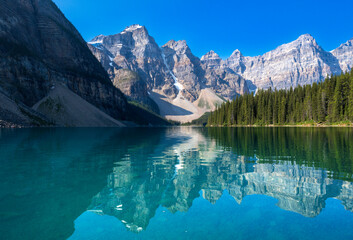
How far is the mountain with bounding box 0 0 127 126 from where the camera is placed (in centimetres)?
9725

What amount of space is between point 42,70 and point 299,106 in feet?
491

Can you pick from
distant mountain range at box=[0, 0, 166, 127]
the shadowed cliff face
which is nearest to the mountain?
distant mountain range at box=[0, 0, 166, 127]

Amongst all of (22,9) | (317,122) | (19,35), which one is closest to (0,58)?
(19,35)

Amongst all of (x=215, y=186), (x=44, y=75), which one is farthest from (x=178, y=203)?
(x=44, y=75)

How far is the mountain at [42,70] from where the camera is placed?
319ft

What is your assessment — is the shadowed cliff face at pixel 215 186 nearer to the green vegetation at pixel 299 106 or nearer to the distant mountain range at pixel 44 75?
the green vegetation at pixel 299 106

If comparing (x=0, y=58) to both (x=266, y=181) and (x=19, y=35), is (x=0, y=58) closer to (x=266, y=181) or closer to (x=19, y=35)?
(x=19, y=35)

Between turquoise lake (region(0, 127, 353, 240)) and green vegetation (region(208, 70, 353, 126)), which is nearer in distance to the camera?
turquoise lake (region(0, 127, 353, 240))

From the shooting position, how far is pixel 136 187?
33.7ft

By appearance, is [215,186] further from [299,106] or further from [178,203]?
[299,106]

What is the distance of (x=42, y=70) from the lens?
401ft

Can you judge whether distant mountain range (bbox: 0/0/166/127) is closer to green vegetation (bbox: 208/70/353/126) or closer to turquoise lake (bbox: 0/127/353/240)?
turquoise lake (bbox: 0/127/353/240)

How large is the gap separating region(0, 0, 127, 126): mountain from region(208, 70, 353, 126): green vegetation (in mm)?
85541

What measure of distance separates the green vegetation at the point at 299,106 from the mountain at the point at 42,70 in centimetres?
8554
